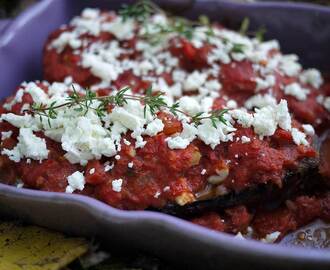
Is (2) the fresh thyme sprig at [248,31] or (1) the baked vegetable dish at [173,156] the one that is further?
(2) the fresh thyme sprig at [248,31]

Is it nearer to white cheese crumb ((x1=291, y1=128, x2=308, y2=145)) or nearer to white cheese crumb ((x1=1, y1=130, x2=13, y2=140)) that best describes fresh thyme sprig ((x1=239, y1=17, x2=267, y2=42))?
white cheese crumb ((x1=291, y1=128, x2=308, y2=145))

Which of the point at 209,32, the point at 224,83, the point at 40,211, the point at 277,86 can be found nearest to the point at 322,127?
the point at 277,86

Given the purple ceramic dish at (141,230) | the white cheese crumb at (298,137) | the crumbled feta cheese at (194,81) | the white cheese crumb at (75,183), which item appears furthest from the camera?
the crumbled feta cheese at (194,81)

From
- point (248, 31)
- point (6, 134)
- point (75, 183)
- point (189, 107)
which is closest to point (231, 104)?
point (189, 107)

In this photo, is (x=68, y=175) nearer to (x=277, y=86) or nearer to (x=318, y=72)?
(x=277, y=86)

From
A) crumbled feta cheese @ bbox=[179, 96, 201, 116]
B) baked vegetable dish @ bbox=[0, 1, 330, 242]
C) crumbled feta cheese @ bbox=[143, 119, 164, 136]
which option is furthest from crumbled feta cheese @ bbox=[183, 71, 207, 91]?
crumbled feta cheese @ bbox=[143, 119, 164, 136]

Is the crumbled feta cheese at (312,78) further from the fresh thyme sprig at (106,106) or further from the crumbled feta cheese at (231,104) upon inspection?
the fresh thyme sprig at (106,106)

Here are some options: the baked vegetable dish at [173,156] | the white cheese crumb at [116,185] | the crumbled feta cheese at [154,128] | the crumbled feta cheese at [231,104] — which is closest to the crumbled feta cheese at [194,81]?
the baked vegetable dish at [173,156]
